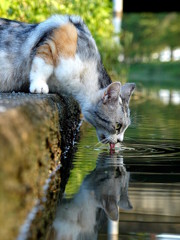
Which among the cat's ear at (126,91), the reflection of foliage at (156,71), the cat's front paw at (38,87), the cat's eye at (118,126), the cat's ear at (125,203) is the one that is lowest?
the reflection of foliage at (156,71)

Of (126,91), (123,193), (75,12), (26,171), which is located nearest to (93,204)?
(123,193)

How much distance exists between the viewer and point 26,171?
8.38 feet

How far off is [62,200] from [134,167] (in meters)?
1.16

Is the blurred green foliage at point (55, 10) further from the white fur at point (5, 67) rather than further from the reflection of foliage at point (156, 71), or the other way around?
the reflection of foliage at point (156, 71)

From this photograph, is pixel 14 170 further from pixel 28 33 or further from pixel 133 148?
pixel 28 33

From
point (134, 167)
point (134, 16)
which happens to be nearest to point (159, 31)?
point (134, 16)

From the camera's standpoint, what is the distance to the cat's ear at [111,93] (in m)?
4.95

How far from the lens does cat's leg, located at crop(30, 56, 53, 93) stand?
5152 mm

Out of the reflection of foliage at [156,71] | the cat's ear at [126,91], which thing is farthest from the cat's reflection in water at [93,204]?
the reflection of foliage at [156,71]

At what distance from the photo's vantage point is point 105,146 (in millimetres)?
5438

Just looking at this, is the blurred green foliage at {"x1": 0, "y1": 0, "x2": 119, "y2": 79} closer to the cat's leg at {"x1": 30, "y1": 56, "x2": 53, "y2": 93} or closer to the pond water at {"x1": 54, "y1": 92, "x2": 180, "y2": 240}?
the cat's leg at {"x1": 30, "y1": 56, "x2": 53, "y2": 93}

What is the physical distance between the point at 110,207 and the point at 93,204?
0.32 feet

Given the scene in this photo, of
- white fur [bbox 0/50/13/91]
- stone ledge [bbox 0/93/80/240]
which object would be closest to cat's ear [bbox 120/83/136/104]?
white fur [bbox 0/50/13/91]

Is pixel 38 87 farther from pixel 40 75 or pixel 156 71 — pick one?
pixel 156 71
